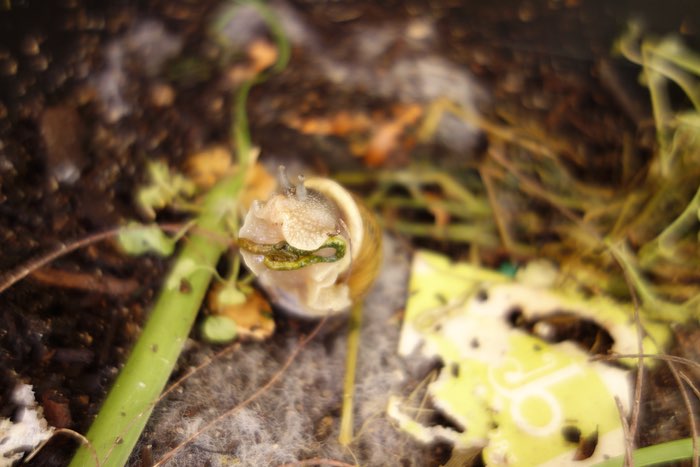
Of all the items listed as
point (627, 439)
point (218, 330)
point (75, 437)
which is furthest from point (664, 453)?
point (75, 437)

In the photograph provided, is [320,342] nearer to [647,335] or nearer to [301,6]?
[647,335]

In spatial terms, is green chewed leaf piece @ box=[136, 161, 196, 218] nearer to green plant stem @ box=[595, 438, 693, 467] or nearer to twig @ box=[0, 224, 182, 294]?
twig @ box=[0, 224, 182, 294]

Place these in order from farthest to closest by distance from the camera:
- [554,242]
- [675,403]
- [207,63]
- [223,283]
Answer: [207,63] < [554,242] < [223,283] < [675,403]

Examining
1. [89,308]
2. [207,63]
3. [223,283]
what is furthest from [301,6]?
[89,308]

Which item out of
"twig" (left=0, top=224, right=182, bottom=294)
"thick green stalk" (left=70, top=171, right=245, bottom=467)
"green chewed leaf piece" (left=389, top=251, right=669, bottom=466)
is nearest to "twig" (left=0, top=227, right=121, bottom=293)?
"twig" (left=0, top=224, right=182, bottom=294)

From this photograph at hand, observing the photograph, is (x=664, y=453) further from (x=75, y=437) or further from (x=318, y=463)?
(x=75, y=437)

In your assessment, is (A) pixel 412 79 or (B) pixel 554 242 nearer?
(B) pixel 554 242
